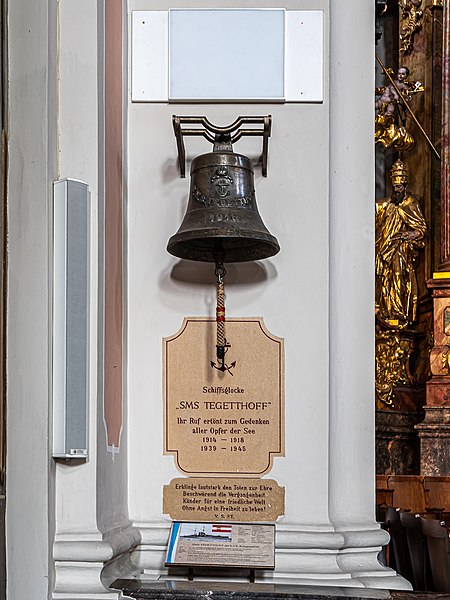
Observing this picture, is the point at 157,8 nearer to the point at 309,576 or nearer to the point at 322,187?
the point at 322,187

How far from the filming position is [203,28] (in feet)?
16.9

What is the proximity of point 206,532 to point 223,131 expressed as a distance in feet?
5.49

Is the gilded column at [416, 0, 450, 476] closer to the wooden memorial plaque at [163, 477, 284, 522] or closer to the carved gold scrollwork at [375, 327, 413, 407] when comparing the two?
the carved gold scrollwork at [375, 327, 413, 407]

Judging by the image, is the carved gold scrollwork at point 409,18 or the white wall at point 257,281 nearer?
the white wall at point 257,281

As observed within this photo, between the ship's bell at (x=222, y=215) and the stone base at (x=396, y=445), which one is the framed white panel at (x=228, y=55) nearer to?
the ship's bell at (x=222, y=215)

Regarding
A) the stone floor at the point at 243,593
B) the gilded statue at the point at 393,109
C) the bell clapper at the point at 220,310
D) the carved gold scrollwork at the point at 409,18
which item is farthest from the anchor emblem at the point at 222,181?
the carved gold scrollwork at the point at 409,18

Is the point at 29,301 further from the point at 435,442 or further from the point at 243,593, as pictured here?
the point at 435,442

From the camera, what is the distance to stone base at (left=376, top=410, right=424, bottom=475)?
10180 millimetres

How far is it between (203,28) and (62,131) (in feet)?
3.22

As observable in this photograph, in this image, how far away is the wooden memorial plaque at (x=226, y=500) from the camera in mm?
4914

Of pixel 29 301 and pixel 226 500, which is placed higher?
pixel 29 301

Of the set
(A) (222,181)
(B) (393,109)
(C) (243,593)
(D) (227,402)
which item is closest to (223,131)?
(A) (222,181)

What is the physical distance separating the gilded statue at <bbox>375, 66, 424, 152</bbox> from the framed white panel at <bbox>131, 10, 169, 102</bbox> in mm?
5413

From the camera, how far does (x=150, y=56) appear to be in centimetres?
514
